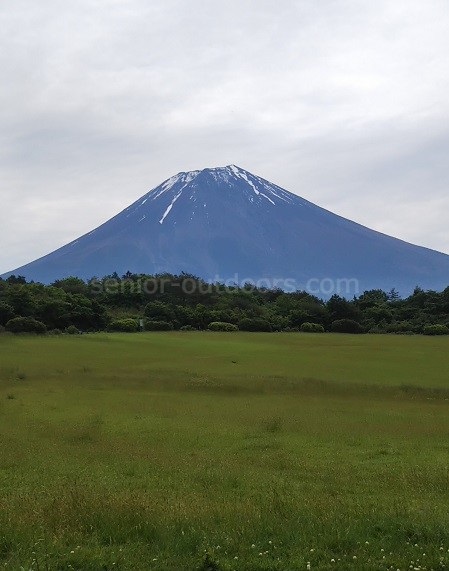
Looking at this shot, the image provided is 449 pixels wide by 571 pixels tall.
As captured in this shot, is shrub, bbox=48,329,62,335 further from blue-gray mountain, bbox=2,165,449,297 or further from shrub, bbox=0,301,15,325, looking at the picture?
blue-gray mountain, bbox=2,165,449,297

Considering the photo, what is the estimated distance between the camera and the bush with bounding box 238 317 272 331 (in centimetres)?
6425

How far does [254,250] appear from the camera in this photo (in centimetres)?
18138

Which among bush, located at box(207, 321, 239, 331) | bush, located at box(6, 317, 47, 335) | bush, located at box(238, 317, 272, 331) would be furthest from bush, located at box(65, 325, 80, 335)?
bush, located at box(238, 317, 272, 331)

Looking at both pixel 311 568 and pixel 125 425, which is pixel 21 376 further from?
pixel 311 568

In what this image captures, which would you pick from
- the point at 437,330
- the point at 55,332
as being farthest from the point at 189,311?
the point at 437,330

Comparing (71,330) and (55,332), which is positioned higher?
(71,330)

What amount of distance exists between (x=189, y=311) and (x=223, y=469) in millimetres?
56317

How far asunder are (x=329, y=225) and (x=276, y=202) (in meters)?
20.1

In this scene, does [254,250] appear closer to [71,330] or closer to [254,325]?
[254,325]

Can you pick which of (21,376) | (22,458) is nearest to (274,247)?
(21,376)

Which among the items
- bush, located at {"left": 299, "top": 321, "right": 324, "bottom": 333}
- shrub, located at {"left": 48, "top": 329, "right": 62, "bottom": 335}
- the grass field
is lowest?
the grass field

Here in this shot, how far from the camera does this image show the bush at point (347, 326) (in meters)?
65.3

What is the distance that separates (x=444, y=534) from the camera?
5.98m

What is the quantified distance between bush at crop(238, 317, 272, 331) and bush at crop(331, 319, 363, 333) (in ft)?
25.6
